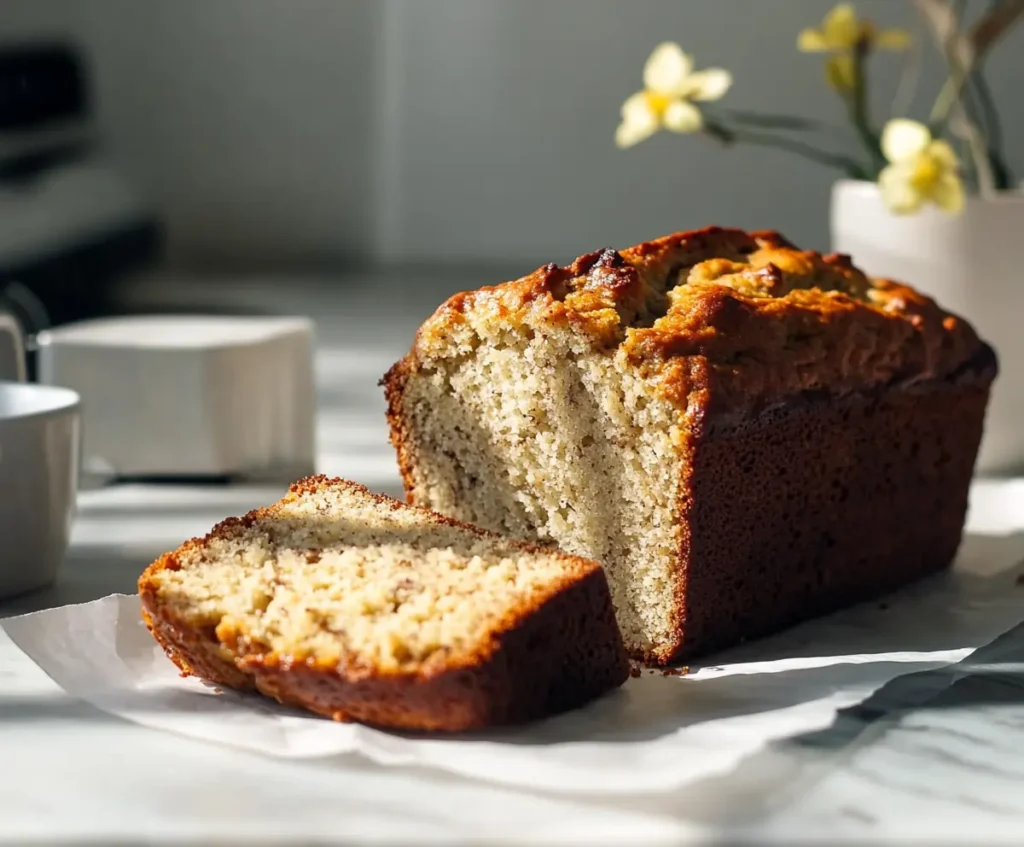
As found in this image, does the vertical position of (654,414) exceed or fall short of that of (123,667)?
it exceeds it

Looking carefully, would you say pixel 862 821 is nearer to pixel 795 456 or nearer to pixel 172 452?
pixel 795 456

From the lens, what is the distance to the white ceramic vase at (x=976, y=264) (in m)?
2.54

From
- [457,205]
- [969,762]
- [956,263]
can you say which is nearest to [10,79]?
[457,205]

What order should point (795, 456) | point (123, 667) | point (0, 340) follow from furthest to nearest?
point (0, 340) → point (795, 456) → point (123, 667)

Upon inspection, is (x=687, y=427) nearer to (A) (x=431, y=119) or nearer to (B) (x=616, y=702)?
(B) (x=616, y=702)

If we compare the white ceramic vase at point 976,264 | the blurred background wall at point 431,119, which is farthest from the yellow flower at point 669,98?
the blurred background wall at point 431,119

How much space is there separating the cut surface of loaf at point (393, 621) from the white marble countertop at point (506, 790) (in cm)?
9

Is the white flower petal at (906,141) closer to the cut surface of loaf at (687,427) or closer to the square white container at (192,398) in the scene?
the cut surface of loaf at (687,427)

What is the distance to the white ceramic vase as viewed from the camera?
254 centimetres

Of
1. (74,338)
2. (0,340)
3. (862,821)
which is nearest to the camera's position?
(862,821)

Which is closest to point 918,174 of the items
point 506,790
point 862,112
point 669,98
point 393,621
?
point 862,112

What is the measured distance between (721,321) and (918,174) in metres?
0.91

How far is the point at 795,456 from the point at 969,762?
0.48 meters

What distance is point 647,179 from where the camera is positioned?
5160mm
